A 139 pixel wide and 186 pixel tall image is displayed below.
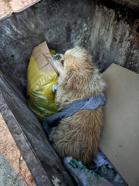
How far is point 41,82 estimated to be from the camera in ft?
10.9

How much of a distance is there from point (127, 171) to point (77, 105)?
705mm

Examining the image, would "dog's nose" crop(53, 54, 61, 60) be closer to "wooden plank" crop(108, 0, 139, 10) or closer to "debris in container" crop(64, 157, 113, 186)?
"wooden plank" crop(108, 0, 139, 10)

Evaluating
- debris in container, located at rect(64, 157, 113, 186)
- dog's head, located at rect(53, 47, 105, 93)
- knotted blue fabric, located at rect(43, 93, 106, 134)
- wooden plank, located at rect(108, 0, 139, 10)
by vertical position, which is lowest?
debris in container, located at rect(64, 157, 113, 186)

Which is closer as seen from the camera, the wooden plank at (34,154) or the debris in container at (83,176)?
the wooden plank at (34,154)

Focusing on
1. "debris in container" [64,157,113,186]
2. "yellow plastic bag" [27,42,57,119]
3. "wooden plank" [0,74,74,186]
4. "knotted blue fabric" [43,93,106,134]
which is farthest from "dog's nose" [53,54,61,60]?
"debris in container" [64,157,113,186]

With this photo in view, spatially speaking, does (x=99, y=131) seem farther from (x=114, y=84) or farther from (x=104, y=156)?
(x=114, y=84)

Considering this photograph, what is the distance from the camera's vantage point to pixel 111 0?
3.19 meters

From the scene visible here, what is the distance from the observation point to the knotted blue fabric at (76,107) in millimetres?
3048

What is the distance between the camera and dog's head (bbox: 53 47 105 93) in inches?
120

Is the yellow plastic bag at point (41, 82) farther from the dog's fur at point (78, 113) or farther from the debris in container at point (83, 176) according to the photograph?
the debris in container at point (83, 176)

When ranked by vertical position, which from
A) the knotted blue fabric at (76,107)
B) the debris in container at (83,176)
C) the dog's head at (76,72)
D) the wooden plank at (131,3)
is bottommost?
the debris in container at (83,176)

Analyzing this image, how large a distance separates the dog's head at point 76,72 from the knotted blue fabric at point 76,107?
4.0 inches

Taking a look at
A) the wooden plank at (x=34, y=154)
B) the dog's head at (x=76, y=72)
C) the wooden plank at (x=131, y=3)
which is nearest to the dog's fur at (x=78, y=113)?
the dog's head at (x=76, y=72)

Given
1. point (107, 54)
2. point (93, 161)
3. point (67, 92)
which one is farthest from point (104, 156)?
point (107, 54)
